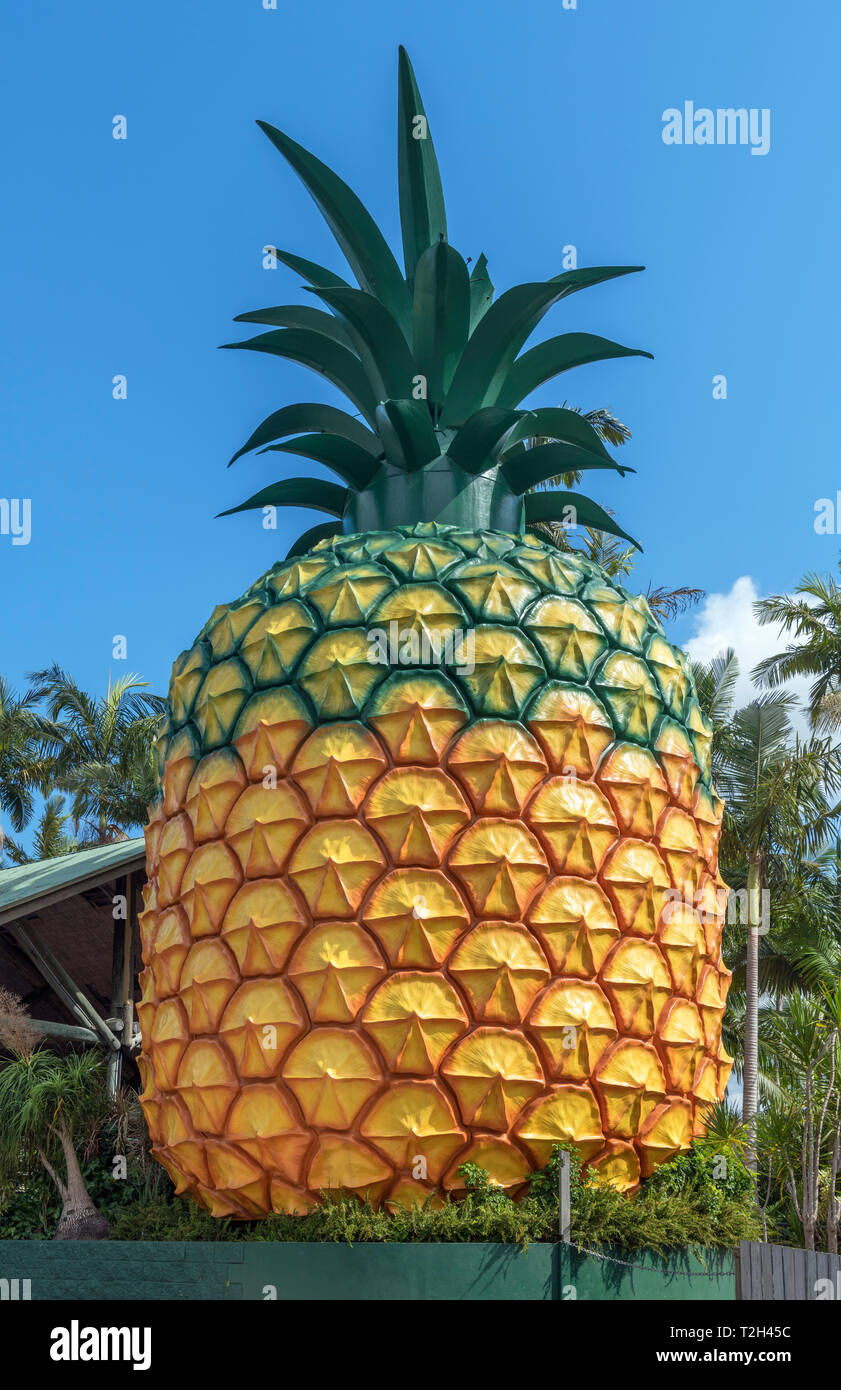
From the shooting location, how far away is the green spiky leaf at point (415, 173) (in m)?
9.96

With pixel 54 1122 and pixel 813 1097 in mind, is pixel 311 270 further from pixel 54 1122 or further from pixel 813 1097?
pixel 813 1097

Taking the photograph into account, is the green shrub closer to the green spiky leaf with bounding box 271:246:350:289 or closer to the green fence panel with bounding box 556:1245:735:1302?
the green fence panel with bounding box 556:1245:735:1302

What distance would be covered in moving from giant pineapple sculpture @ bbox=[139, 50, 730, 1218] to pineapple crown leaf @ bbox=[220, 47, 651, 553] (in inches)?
1.4

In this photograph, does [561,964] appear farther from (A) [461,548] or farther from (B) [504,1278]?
(A) [461,548]

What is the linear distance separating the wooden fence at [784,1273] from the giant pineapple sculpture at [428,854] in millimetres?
1322

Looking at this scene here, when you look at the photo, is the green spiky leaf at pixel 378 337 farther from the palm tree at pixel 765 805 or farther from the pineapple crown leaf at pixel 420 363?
the palm tree at pixel 765 805

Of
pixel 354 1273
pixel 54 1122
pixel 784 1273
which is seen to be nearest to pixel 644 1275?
pixel 784 1273

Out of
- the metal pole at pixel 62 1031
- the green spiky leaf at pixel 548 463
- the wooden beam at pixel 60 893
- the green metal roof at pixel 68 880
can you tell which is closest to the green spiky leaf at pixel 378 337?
the green spiky leaf at pixel 548 463

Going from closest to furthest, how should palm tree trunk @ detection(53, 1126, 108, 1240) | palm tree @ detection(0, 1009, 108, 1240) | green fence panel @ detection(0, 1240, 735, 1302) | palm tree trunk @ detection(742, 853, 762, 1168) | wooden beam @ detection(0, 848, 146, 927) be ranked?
green fence panel @ detection(0, 1240, 735, 1302) → palm tree trunk @ detection(53, 1126, 108, 1240) → palm tree @ detection(0, 1009, 108, 1240) → wooden beam @ detection(0, 848, 146, 927) → palm tree trunk @ detection(742, 853, 762, 1168)

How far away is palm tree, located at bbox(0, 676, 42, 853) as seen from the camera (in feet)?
102

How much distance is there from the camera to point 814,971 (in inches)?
850

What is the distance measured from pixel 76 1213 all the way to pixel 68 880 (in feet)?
14.6

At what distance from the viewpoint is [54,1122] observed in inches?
439

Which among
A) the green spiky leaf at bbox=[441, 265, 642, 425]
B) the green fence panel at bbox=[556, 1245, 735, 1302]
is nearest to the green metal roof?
the green spiky leaf at bbox=[441, 265, 642, 425]
